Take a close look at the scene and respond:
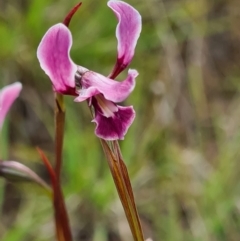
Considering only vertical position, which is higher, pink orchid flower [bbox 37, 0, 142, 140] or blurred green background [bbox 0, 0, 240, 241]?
pink orchid flower [bbox 37, 0, 142, 140]

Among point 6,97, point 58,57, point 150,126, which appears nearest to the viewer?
point 58,57

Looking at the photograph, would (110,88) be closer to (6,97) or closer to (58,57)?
(58,57)

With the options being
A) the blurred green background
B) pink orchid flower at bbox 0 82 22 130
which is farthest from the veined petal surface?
the blurred green background

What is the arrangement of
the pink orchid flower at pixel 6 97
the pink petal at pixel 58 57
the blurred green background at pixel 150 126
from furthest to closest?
the blurred green background at pixel 150 126
the pink orchid flower at pixel 6 97
the pink petal at pixel 58 57

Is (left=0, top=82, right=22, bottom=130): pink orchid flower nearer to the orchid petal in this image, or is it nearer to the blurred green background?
the orchid petal

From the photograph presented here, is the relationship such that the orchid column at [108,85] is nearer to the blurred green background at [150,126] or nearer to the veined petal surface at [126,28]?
the veined petal surface at [126,28]

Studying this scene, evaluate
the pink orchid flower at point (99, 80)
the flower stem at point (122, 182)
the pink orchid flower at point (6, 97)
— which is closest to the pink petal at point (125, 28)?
the pink orchid flower at point (99, 80)

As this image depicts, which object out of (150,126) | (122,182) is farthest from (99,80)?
(150,126)
